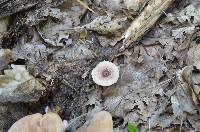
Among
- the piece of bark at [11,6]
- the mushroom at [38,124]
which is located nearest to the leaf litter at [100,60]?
the piece of bark at [11,6]

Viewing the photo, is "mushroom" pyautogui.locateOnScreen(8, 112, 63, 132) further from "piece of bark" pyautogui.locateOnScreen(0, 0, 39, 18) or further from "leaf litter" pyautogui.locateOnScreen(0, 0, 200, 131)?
"piece of bark" pyautogui.locateOnScreen(0, 0, 39, 18)

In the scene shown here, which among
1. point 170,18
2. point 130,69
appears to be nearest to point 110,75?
point 130,69

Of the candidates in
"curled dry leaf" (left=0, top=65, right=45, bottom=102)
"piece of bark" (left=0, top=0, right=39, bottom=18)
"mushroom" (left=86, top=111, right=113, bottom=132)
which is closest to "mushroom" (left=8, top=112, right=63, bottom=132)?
"mushroom" (left=86, top=111, right=113, bottom=132)

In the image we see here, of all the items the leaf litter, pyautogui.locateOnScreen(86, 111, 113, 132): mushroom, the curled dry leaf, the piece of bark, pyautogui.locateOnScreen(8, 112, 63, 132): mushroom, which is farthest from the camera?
the piece of bark

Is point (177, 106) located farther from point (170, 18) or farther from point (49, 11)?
point (49, 11)

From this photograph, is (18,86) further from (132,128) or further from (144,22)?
(144,22)

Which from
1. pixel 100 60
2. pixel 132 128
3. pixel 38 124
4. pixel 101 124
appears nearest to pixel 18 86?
pixel 38 124

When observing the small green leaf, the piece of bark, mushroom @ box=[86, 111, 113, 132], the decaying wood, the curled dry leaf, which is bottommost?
the small green leaf
